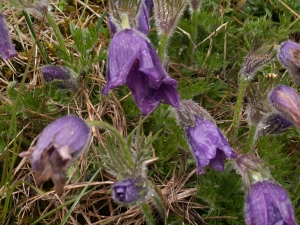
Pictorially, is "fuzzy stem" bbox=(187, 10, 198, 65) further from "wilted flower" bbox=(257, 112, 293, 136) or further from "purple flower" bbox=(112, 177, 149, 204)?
"purple flower" bbox=(112, 177, 149, 204)

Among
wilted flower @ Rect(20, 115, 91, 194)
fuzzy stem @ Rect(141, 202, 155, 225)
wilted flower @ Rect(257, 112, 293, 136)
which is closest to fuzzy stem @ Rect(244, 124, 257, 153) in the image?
wilted flower @ Rect(257, 112, 293, 136)

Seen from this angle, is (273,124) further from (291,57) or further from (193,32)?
(193,32)

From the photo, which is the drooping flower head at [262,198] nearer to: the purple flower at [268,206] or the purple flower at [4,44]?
the purple flower at [268,206]

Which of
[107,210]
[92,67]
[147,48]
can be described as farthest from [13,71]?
[147,48]

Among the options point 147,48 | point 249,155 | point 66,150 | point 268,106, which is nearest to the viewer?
point 66,150

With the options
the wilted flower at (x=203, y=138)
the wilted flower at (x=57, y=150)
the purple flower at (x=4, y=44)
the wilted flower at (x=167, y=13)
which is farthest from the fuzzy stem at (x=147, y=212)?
the purple flower at (x=4, y=44)

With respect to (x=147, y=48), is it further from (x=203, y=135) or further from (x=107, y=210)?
(x=107, y=210)
